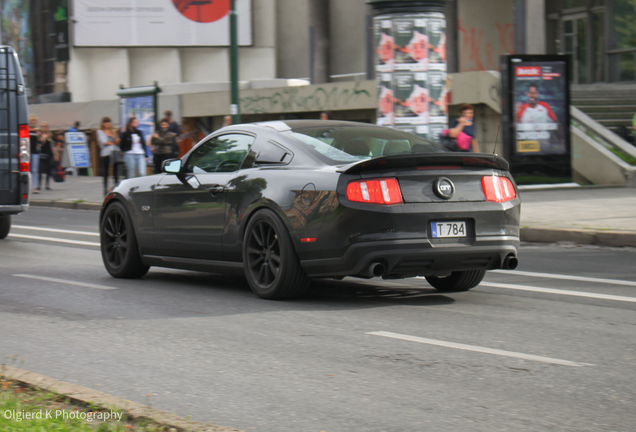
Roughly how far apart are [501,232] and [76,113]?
33243 millimetres

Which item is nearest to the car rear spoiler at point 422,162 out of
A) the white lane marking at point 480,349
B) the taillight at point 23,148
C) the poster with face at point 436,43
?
the white lane marking at point 480,349

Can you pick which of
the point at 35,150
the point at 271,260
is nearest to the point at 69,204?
the point at 35,150

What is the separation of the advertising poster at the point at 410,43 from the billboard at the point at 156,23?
35.2 metres

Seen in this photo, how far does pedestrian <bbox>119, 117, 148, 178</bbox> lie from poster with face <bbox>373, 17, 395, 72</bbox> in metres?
7.42

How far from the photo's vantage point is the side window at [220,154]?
7.95 m

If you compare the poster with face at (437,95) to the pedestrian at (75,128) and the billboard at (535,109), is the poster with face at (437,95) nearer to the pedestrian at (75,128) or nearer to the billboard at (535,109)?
the billboard at (535,109)

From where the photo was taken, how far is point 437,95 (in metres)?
15.8

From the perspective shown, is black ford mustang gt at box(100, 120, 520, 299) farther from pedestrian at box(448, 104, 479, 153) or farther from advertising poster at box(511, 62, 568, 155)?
advertising poster at box(511, 62, 568, 155)

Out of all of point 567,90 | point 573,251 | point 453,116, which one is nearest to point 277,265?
point 573,251

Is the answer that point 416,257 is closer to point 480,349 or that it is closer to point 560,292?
point 480,349

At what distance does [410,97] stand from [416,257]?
30.4ft

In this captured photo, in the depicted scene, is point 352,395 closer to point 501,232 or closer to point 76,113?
point 501,232

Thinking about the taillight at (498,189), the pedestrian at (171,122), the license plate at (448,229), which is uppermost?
the pedestrian at (171,122)

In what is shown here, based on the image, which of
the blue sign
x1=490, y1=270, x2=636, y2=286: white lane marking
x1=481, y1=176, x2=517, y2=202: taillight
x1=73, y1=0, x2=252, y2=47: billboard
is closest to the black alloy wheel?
x1=481, y1=176, x2=517, y2=202: taillight
